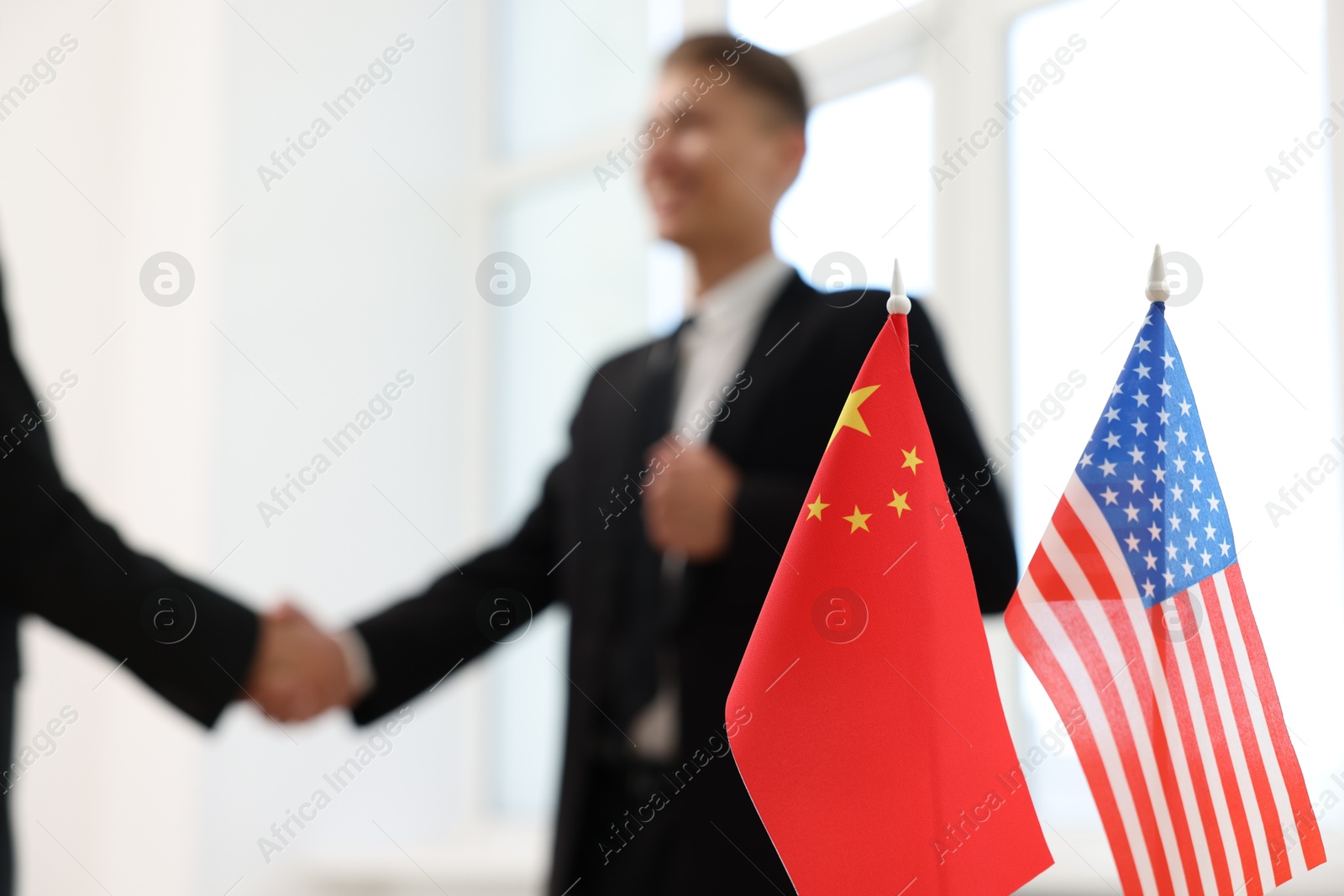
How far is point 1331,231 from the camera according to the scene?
1.79 metres

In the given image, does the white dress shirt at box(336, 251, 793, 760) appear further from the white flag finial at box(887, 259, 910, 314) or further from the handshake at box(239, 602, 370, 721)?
the white flag finial at box(887, 259, 910, 314)

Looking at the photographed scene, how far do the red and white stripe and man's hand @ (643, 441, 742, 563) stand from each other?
548 millimetres

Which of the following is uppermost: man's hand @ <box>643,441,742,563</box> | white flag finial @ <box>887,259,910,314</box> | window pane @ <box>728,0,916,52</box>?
window pane @ <box>728,0,916,52</box>

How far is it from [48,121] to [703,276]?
1.89 meters

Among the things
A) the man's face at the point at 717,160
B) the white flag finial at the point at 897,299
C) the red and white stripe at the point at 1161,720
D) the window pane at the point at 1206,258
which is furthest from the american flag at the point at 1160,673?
the window pane at the point at 1206,258

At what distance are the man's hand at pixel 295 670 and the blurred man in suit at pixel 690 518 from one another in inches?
0.9

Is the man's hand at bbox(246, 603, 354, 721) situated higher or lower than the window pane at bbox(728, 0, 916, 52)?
lower

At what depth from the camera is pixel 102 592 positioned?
1536 millimetres

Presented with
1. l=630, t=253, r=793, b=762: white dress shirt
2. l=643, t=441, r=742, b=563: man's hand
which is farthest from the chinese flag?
l=630, t=253, r=793, b=762: white dress shirt

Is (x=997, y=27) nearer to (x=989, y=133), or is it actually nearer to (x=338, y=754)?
(x=989, y=133)

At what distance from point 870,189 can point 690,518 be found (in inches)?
50.0

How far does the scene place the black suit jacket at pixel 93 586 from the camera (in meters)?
1.50

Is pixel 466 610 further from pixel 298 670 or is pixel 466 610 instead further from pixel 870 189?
pixel 870 189

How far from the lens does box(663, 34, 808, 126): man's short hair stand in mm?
1725
